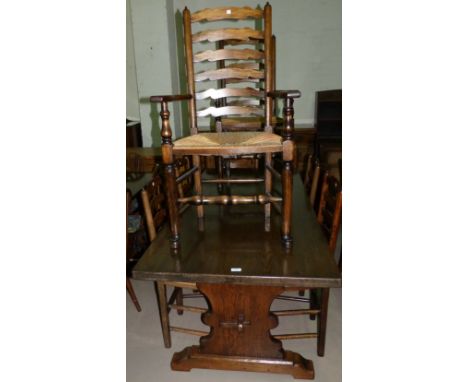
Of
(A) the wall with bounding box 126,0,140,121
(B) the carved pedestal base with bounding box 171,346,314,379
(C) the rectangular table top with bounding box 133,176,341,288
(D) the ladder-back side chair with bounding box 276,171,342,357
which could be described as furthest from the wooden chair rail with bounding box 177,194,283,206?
(A) the wall with bounding box 126,0,140,121

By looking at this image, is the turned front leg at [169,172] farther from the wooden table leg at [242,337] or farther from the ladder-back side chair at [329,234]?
the ladder-back side chair at [329,234]

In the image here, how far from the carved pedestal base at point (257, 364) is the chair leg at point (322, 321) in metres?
0.12

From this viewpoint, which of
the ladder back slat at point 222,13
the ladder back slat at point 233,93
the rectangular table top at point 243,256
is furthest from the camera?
the ladder back slat at point 233,93

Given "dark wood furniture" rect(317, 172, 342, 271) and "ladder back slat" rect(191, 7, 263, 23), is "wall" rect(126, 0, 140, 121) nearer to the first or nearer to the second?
"ladder back slat" rect(191, 7, 263, 23)

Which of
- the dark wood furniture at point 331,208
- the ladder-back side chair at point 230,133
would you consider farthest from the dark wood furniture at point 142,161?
the dark wood furniture at point 331,208

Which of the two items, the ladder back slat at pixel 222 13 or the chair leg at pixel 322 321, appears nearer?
the chair leg at pixel 322 321

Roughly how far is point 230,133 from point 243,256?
62 centimetres

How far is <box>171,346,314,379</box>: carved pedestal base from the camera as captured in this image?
1256 millimetres

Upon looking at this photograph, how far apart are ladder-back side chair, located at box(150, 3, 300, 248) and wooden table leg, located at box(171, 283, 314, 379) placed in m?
0.24

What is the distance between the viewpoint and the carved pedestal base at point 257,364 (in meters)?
1.26

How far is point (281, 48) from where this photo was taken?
12.0 feet

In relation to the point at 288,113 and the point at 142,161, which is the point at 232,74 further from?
the point at 142,161

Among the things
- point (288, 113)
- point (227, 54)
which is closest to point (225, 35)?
point (227, 54)
